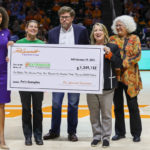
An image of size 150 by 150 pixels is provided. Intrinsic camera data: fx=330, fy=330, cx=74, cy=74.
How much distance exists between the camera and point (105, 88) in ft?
13.5

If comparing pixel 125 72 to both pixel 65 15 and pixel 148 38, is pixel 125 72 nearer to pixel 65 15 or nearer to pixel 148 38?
pixel 65 15

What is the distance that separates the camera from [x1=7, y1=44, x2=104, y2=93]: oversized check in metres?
4.12

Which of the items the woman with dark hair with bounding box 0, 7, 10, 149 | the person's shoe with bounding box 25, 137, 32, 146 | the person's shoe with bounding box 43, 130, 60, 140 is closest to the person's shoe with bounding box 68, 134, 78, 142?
the person's shoe with bounding box 43, 130, 60, 140

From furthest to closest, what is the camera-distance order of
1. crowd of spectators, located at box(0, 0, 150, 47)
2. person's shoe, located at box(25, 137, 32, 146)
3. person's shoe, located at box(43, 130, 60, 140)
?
crowd of spectators, located at box(0, 0, 150, 47), person's shoe, located at box(43, 130, 60, 140), person's shoe, located at box(25, 137, 32, 146)

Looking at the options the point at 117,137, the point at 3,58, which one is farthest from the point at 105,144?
the point at 3,58

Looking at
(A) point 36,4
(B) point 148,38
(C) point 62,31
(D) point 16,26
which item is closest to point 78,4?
(A) point 36,4

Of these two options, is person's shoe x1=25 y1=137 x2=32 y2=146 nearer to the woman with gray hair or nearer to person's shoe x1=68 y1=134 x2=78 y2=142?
person's shoe x1=68 y1=134 x2=78 y2=142

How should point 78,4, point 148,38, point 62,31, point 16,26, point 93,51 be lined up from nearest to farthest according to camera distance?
point 93,51, point 62,31, point 148,38, point 16,26, point 78,4

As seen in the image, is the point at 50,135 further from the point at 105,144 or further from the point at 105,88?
the point at 105,88

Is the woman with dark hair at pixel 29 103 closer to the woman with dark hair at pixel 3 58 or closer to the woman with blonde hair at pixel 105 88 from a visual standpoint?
the woman with dark hair at pixel 3 58

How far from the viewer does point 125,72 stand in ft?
14.2

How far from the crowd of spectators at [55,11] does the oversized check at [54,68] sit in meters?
11.4

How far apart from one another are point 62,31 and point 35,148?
1582mm

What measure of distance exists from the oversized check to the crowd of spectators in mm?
11386
